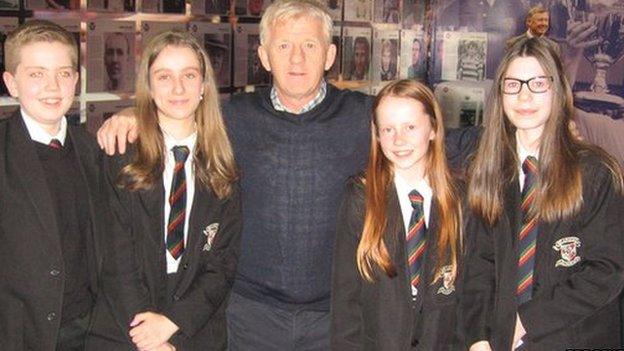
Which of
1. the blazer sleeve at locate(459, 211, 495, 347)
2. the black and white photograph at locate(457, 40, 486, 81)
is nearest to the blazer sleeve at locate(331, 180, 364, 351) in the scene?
the blazer sleeve at locate(459, 211, 495, 347)

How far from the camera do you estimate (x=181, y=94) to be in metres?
2.66

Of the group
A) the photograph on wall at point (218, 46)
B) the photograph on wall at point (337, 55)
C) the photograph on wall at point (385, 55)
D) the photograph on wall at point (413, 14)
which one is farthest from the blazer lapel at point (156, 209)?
the photograph on wall at point (413, 14)

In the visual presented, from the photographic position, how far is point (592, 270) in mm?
2514

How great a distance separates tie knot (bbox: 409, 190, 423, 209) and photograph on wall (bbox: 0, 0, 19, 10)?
6.30ft

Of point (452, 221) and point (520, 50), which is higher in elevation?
point (520, 50)

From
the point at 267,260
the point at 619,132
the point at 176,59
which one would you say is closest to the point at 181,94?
the point at 176,59

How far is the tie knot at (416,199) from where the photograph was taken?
8.71 feet

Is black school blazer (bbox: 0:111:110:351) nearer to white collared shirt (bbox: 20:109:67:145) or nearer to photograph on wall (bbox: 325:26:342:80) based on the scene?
white collared shirt (bbox: 20:109:67:145)

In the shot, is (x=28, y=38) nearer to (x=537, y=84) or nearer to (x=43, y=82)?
(x=43, y=82)

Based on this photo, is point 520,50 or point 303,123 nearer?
point 520,50

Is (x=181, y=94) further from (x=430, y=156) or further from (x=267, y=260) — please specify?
(x=430, y=156)

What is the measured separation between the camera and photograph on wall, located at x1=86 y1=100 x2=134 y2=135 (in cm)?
364

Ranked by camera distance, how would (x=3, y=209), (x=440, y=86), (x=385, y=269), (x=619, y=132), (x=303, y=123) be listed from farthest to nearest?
1. (x=440, y=86)
2. (x=619, y=132)
3. (x=303, y=123)
4. (x=385, y=269)
5. (x=3, y=209)

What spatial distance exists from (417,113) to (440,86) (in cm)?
312
